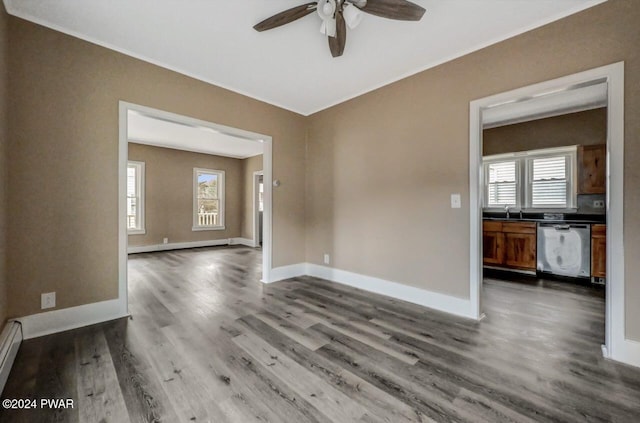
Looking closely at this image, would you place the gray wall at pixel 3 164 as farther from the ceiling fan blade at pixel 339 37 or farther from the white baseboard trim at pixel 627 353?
the white baseboard trim at pixel 627 353

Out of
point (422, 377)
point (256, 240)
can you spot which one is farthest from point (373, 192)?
point (256, 240)

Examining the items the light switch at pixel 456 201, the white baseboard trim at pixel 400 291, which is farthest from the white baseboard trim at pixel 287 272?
the light switch at pixel 456 201

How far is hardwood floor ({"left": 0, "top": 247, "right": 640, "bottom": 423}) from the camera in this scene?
142cm

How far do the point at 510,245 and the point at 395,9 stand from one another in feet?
14.0

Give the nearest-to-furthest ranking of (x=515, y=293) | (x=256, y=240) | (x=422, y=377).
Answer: (x=422, y=377)
(x=515, y=293)
(x=256, y=240)

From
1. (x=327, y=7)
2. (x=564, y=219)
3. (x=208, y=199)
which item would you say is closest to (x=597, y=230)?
(x=564, y=219)

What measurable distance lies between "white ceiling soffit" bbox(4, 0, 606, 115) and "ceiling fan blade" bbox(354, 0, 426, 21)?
13.0 inches

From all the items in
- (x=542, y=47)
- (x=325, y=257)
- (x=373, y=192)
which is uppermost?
(x=542, y=47)

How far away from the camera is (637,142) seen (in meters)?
1.82

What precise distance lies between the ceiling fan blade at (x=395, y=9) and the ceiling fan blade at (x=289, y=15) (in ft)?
1.07

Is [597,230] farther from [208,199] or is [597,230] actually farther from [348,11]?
[208,199]

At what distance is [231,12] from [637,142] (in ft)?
10.3

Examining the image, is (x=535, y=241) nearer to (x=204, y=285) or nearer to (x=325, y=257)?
(x=325, y=257)

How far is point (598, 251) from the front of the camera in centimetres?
371
